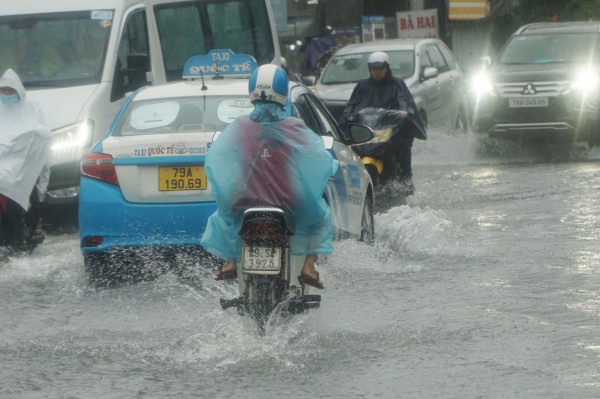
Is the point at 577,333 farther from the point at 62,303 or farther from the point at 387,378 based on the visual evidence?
the point at 62,303

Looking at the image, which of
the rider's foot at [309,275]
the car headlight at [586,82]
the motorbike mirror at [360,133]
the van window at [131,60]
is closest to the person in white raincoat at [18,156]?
the van window at [131,60]

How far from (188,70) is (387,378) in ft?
28.0

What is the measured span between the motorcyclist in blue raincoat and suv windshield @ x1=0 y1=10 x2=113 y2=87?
7.60m

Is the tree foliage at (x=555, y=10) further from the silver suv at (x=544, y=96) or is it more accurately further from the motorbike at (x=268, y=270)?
the motorbike at (x=268, y=270)

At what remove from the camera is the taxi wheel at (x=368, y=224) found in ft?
38.1

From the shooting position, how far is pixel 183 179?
10.1 m

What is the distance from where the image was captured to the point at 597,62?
20891 mm

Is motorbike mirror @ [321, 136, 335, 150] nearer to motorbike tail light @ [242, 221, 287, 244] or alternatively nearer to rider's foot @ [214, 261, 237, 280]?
rider's foot @ [214, 261, 237, 280]

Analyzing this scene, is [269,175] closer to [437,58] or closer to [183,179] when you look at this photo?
[183,179]

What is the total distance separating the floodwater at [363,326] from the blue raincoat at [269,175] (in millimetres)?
472

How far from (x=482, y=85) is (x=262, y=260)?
14.0 m

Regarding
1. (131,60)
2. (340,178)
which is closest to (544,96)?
(131,60)

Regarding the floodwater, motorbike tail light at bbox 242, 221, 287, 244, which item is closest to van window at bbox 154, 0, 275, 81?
the floodwater

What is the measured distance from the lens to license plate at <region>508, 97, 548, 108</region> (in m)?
20.3
